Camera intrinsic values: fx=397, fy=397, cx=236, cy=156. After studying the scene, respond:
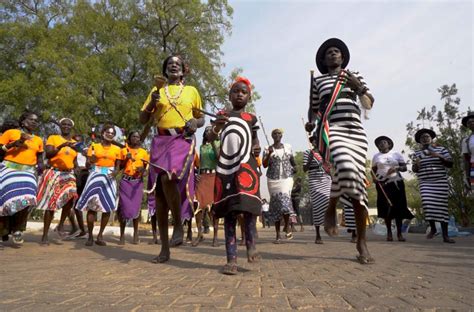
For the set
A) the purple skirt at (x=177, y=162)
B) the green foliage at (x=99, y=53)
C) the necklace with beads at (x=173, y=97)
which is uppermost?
the green foliage at (x=99, y=53)

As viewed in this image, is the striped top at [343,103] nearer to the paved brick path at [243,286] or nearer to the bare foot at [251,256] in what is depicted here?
the paved brick path at [243,286]

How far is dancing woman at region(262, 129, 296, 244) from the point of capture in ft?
26.8

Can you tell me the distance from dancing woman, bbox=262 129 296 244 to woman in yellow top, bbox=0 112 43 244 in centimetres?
436

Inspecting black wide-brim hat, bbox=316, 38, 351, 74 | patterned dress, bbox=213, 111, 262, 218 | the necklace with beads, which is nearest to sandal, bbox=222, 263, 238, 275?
patterned dress, bbox=213, 111, 262, 218

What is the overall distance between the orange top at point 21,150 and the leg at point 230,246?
15.6 ft

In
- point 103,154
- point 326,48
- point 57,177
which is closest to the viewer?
point 326,48

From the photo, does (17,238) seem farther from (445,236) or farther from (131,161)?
(445,236)

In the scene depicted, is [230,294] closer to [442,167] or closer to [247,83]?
[247,83]

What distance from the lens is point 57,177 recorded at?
792 cm

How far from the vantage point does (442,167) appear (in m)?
8.53

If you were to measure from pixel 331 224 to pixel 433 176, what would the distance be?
490 centimetres

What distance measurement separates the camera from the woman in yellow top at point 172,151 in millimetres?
4680

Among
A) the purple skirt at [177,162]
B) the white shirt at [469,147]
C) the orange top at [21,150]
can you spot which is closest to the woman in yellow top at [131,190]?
the orange top at [21,150]

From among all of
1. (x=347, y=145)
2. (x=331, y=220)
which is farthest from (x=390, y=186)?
(x=347, y=145)
